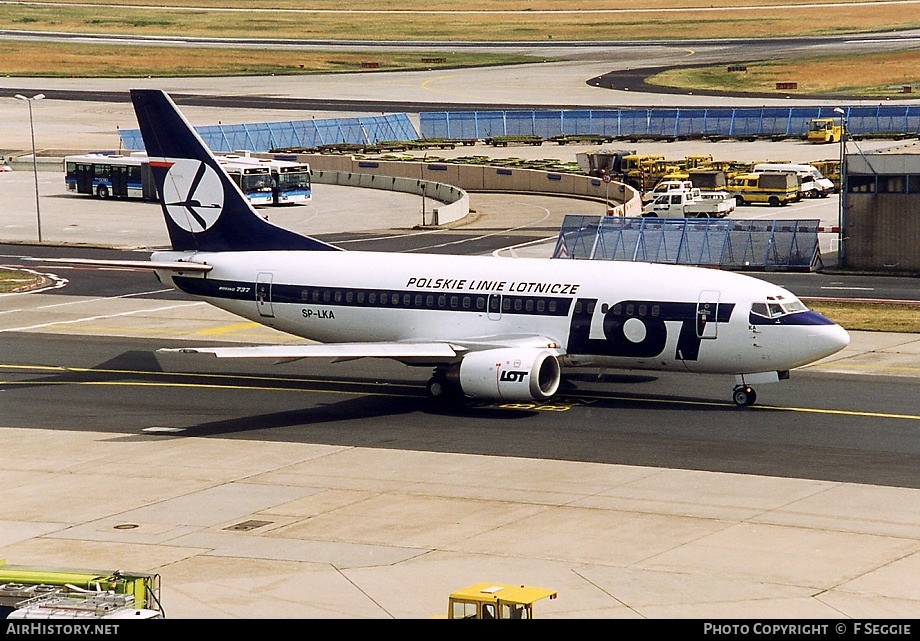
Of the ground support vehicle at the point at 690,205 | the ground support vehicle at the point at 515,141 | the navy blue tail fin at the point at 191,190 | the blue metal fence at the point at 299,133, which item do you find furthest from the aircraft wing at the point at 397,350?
the ground support vehicle at the point at 515,141

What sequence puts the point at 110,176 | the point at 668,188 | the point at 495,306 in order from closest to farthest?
the point at 495,306 → the point at 668,188 → the point at 110,176

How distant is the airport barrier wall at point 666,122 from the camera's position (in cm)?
13262

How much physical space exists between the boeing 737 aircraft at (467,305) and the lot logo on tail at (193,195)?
5 centimetres

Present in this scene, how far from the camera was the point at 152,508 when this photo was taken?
3472 cm

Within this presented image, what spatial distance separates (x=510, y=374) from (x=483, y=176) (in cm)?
7878

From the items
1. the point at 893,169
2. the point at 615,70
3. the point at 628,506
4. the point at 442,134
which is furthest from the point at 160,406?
the point at 615,70

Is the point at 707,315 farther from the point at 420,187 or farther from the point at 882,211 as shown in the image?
the point at 420,187

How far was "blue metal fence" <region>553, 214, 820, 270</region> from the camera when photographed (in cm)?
7975

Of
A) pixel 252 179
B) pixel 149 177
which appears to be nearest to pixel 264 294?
pixel 252 179

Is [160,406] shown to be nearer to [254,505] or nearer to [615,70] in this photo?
[254,505]

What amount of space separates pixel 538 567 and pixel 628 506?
17.7 ft

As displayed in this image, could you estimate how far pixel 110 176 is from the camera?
376ft

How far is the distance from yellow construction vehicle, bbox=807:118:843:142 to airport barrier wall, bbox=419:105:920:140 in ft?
4.82
